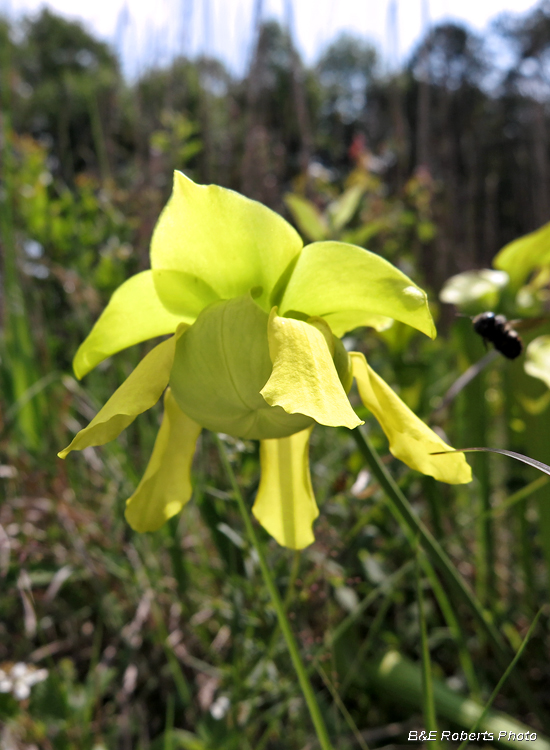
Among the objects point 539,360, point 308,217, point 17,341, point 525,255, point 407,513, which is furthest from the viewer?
point 17,341

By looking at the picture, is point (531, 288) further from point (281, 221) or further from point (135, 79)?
point (135, 79)

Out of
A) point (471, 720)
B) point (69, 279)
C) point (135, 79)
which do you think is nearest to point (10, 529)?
point (69, 279)

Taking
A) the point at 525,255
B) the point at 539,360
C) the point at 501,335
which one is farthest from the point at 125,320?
the point at 525,255

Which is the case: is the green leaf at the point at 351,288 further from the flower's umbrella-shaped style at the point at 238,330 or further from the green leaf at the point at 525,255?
the green leaf at the point at 525,255

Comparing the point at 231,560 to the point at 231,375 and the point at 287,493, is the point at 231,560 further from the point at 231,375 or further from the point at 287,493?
the point at 231,375

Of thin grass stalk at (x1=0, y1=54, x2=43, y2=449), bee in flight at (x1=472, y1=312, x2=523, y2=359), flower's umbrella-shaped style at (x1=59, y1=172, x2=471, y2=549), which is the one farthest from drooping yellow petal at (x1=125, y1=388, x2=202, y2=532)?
thin grass stalk at (x1=0, y1=54, x2=43, y2=449)

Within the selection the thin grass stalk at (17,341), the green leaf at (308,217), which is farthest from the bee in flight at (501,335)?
the thin grass stalk at (17,341)
